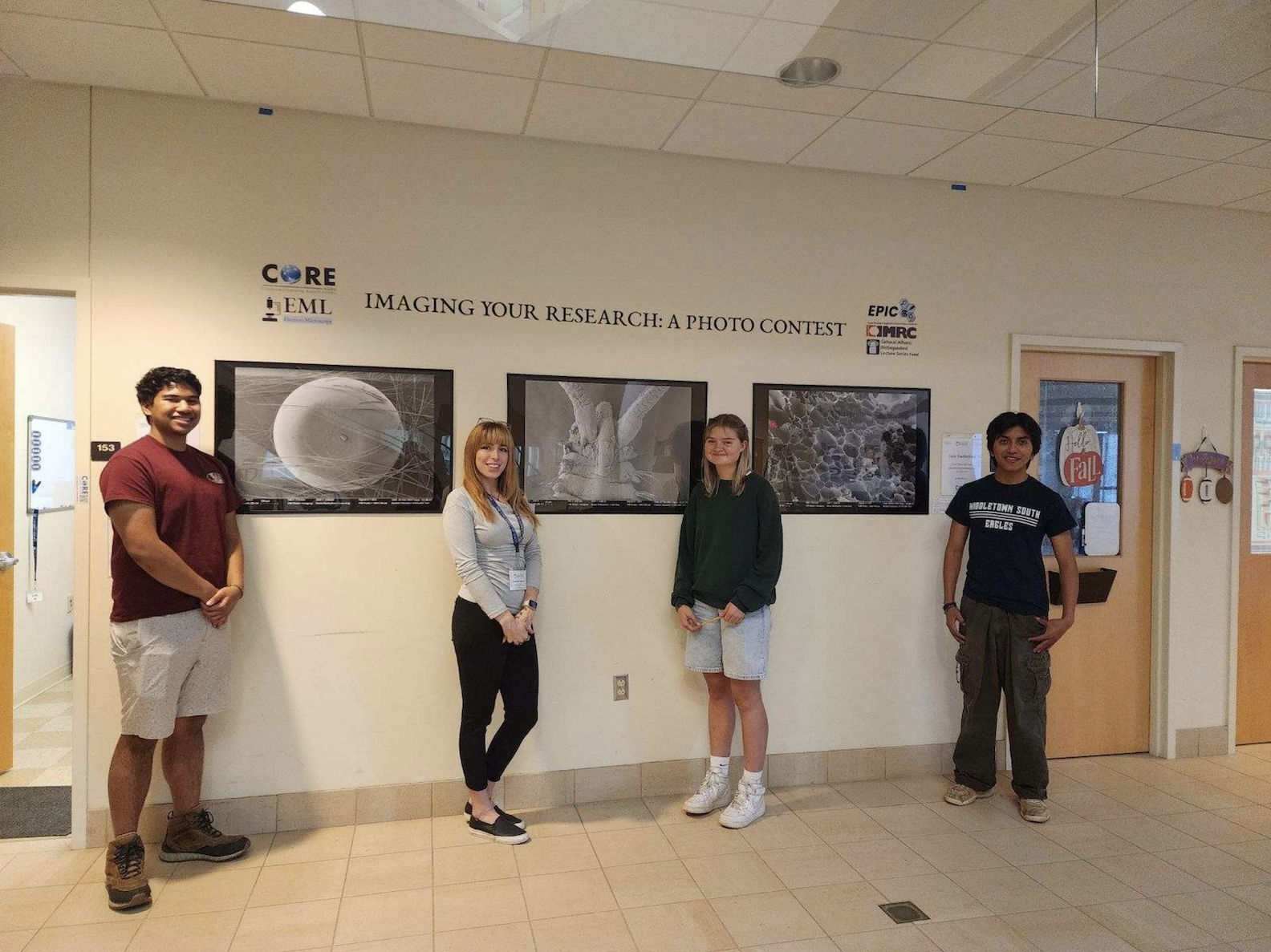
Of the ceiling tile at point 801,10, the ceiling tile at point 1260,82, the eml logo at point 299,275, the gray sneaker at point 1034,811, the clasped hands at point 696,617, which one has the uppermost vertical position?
the ceiling tile at point 801,10

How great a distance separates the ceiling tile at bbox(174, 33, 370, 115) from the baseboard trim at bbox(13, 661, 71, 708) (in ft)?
12.7

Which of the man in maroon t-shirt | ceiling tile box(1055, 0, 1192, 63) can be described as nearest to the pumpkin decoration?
ceiling tile box(1055, 0, 1192, 63)

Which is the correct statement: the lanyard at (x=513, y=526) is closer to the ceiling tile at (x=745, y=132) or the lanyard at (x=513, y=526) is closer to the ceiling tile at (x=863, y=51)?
Answer: the ceiling tile at (x=745, y=132)

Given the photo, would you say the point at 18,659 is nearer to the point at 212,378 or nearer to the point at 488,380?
the point at 212,378

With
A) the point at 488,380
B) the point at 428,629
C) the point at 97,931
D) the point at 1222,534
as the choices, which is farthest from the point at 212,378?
the point at 1222,534

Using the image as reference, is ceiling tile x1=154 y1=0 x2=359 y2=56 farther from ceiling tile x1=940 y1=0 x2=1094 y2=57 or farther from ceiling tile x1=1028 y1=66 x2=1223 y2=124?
ceiling tile x1=1028 y1=66 x2=1223 y2=124

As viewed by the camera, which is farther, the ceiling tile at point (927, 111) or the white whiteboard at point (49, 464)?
the white whiteboard at point (49, 464)

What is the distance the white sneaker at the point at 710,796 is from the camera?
3.45 m

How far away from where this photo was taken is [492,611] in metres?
3.07

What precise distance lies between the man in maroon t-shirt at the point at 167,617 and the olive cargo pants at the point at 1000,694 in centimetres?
309

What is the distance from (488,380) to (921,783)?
2770 mm

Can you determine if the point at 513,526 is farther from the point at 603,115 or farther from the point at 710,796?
the point at 603,115

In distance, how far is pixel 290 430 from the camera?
127 inches

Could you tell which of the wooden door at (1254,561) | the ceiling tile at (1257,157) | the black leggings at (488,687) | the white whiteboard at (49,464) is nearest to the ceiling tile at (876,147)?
the ceiling tile at (1257,157)
